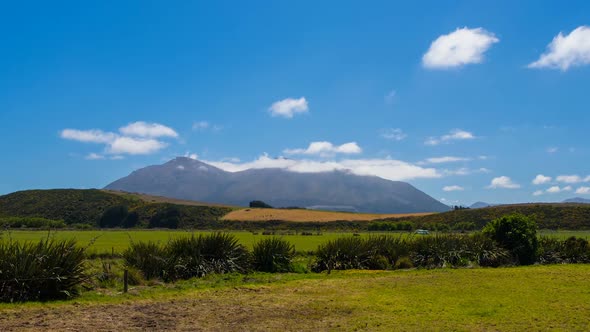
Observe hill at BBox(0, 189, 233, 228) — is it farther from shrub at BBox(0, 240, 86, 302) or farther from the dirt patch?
the dirt patch

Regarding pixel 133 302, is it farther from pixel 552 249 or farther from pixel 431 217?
pixel 431 217

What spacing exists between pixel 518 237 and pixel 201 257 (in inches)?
692

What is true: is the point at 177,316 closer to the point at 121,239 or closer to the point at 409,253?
the point at 409,253

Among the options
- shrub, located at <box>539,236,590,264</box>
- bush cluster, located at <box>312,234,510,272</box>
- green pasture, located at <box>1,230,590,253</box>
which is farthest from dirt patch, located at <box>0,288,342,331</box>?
shrub, located at <box>539,236,590,264</box>

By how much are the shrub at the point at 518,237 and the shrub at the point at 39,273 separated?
2235 cm

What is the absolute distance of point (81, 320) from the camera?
11.9 meters

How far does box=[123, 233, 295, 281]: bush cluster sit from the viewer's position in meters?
19.7

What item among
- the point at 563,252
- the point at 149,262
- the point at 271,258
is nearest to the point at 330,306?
the point at 149,262

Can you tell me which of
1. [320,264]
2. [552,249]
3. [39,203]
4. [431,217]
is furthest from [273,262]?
[39,203]

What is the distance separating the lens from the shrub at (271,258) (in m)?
23.4

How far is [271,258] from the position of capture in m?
23.5

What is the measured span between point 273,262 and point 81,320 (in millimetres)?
12162

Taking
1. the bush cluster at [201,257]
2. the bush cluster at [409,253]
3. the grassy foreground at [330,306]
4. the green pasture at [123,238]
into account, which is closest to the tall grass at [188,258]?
the bush cluster at [201,257]

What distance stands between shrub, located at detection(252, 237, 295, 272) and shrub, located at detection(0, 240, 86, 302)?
30.2ft
